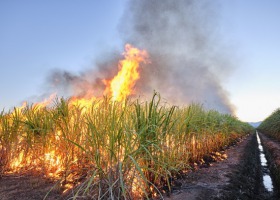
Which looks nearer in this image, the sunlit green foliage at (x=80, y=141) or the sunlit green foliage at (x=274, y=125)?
the sunlit green foliage at (x=80, y=141)

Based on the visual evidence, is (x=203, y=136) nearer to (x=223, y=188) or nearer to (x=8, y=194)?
(x=223, y=188)

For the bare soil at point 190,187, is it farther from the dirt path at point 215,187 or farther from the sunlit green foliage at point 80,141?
the sunlit green foliage at point 80,141

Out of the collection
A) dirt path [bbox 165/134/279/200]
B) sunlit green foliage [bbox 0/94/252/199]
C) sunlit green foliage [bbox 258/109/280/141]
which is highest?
sunlit green foliage [bbox 258/109/280/141]

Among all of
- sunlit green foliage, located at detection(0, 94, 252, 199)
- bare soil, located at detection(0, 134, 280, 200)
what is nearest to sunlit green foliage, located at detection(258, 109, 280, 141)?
bare soil, located at detection(0, 134, 280, 200)

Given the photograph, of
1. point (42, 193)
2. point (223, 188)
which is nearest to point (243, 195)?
point (223, 188)

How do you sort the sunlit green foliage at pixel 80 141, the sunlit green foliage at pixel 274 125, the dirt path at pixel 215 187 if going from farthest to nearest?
1. the sunlit green foliage at pixel 274 125
2. the dirt path at pixel 215 187
3. the sunlit green foliage at pixel 80 141

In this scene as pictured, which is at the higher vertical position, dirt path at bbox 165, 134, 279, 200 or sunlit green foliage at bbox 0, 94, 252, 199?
sunlit green foliage at bbox 0, 94, 252, 199

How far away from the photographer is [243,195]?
4496 mm

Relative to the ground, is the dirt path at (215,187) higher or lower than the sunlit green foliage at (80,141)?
lower

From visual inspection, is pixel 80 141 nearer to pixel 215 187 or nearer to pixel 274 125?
pixel 215 187

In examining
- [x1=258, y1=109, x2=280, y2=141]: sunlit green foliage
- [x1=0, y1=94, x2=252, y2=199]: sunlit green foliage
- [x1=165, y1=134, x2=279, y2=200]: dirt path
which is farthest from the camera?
[x1=258, y1=109, x2=280, y2=141]: sunlit green foliage

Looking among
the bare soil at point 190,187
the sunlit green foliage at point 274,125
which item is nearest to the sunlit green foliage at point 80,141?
the bare soil at point 190,187

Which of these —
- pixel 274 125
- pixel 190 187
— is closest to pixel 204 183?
pixel 190 187

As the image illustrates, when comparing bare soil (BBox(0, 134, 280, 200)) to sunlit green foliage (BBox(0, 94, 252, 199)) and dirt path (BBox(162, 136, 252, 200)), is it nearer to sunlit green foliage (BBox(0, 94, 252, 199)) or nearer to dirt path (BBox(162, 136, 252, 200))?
dirt path (BBox(162, 136, 252, 200))
